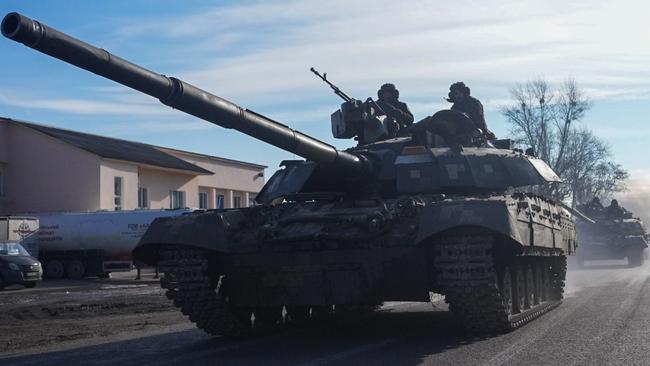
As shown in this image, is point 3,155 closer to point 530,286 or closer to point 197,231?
point 197,231

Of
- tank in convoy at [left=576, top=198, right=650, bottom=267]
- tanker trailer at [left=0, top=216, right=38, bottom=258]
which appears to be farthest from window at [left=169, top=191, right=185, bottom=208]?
tank in convoy at [left=576, top=198, right=650, bottom=267]

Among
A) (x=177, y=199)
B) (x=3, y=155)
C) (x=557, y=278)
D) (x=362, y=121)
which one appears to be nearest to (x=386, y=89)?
(x=362, y=121)

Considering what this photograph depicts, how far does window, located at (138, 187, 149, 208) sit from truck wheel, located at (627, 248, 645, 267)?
66.9 feet

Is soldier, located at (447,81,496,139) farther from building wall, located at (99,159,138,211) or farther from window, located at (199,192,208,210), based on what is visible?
window, located at (199,192,208,210)

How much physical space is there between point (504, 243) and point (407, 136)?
402 centimetres

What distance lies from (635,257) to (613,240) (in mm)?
1028

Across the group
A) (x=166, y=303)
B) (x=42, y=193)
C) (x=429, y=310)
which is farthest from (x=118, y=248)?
(x=429, y=310)

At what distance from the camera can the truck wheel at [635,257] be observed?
31.3 m

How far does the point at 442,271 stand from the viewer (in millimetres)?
9625

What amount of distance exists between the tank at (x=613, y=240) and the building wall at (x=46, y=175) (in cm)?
1871

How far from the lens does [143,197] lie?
129ft

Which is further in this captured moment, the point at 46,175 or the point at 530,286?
the point at 46,175

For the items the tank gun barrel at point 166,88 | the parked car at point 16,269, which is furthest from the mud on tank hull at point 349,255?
the parked car at point 16,269

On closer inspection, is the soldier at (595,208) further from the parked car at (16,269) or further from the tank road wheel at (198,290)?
the tank road wheel at (198,290)
